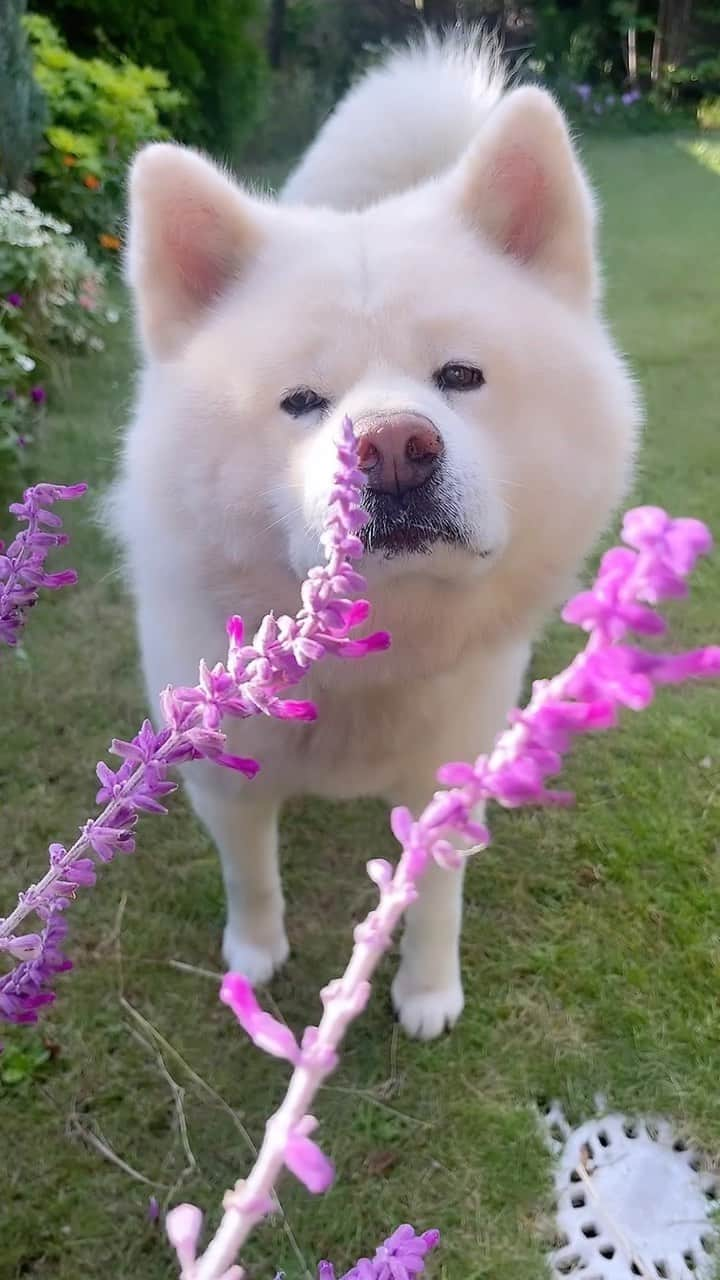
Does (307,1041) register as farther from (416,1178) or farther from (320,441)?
(416,1178)

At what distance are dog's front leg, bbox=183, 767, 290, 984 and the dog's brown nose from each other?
0.69 metres

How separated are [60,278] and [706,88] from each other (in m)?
8.71

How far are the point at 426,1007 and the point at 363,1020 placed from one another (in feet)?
0.44

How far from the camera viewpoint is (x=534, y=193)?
4.23 ft

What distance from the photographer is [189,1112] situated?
1.66 m

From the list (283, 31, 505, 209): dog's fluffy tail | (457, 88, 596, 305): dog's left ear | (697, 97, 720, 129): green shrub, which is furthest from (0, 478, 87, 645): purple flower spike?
(697, 97, 720, 129): green shrub

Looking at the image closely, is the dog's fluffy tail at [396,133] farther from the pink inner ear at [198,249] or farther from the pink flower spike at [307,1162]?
the pink flower spike at [307,1162]

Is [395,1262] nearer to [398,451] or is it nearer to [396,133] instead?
[398,451]

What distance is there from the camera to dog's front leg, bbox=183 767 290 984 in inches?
64.1

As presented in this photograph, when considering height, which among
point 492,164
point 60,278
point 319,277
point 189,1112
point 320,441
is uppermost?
point 492,164

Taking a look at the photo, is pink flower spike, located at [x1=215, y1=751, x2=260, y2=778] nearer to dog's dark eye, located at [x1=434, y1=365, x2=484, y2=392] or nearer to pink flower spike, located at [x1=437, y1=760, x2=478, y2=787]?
pink flower spike, located at [x1=437, y1=760, x2=478, y2=787]

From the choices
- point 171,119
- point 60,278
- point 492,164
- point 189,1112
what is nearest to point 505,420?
Answer: point 492,164

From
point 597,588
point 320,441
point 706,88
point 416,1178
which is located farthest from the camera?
point 706,88

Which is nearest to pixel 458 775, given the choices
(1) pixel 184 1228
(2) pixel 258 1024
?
Answer: (2) pixel 258 1024
